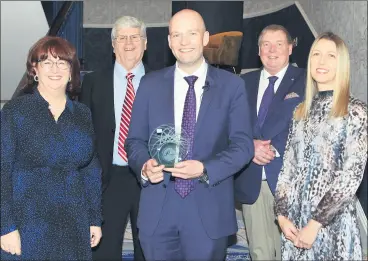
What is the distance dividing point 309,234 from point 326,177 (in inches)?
11.8

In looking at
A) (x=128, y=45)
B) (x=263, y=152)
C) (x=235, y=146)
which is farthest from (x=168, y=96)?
(x=128, y=45)

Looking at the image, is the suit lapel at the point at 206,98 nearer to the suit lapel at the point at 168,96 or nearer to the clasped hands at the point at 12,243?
the suit lapel at the point at 168,96

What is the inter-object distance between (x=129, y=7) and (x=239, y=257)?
7.07 metres

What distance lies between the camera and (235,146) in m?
3.08

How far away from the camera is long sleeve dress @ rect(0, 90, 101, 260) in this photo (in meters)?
2.99

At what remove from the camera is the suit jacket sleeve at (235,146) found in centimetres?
302

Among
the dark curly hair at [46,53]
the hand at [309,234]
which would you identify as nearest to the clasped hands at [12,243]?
the dark curly hair at [46,53]

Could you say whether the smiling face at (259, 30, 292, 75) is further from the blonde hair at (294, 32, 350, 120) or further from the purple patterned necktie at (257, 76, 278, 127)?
the blonde hair at (294, 32, 350, 120)

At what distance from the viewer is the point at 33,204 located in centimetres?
303

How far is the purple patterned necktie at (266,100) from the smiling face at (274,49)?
0.25 feet

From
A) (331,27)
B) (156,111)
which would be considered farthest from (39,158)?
(331,27)

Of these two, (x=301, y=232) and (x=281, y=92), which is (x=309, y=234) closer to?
(x=301, y=232)

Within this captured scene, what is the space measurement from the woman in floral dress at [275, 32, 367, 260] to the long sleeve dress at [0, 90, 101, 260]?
1.07 meters

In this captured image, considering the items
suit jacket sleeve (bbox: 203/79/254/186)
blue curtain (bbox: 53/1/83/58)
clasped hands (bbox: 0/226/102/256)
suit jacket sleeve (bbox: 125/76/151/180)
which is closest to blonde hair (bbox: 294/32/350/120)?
suit jacket sleeve (bbox: 203/79/254/186)
